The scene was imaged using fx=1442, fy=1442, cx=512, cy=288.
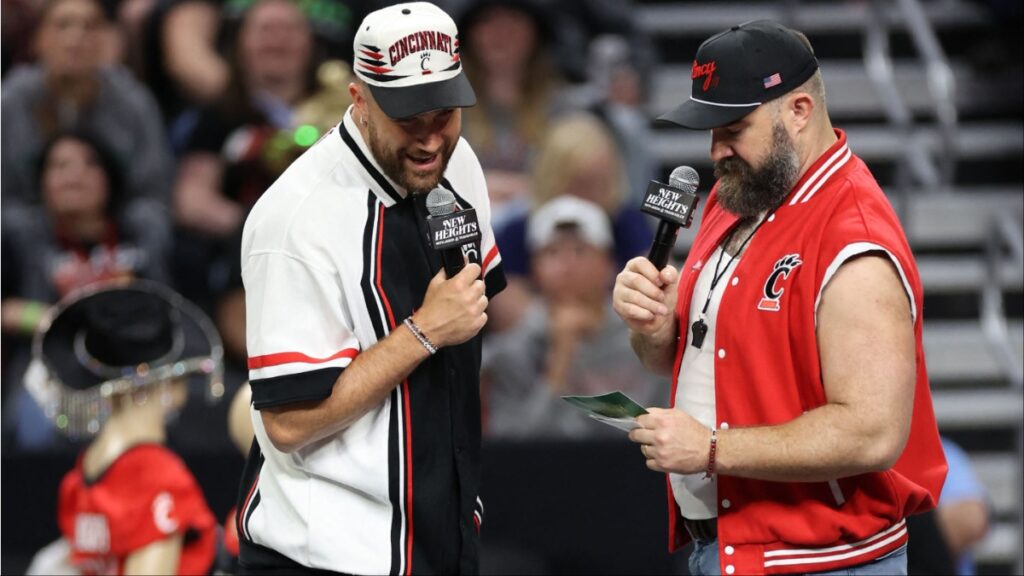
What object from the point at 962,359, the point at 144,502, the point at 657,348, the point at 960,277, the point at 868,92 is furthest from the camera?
the point at 868,92

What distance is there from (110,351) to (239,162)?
8.20ft

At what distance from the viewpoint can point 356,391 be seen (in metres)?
3.19

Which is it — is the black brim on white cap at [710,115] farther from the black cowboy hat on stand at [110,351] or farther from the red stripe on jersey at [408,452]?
the black cowboy hat on stand at [110,351]

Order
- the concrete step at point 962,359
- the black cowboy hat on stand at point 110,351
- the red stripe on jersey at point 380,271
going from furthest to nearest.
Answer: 1. the concrete step at point 962,359
2. the black cowboy hat on stand at point 110,351
3. the red stripe on jersey at point 380,271

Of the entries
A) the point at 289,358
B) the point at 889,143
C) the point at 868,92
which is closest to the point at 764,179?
the point at 289,358

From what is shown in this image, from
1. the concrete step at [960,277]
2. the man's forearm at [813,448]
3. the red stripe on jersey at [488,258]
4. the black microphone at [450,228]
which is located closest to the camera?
the man's forearm at [813,448]

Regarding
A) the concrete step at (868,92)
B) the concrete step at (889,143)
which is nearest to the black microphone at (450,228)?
the concrete step at (889,143)

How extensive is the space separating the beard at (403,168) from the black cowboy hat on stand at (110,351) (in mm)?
1503

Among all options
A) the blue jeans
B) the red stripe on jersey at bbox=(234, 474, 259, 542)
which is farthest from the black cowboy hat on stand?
the blue jeans

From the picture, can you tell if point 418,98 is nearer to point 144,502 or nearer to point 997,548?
point 144,502

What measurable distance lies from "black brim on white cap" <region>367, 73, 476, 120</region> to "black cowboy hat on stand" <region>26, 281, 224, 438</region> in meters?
1.65

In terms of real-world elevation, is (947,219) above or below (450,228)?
above

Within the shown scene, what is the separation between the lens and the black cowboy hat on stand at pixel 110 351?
15.1 feet

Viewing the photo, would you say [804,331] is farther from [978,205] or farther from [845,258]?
[978,205]
